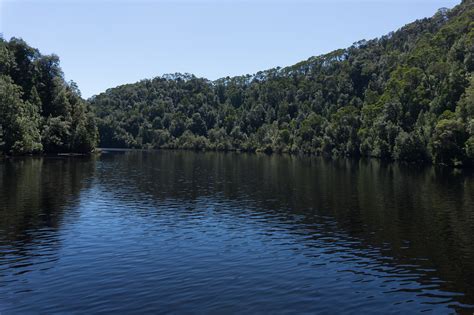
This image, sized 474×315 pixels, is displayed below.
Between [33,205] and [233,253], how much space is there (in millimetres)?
32688

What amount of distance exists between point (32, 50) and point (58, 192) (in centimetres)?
14279

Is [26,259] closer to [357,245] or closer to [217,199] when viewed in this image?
[357,245]

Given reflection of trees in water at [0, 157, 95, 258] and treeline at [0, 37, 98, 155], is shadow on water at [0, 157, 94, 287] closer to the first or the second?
reflection of trees in water at [0, 157, 95, 258]

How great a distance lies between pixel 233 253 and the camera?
36812mm

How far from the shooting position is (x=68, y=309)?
24109 millimetres

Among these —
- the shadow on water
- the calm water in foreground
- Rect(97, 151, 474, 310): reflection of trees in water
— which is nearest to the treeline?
the shadow on water

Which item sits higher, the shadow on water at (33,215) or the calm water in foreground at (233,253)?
the shadow on water at (33,215)

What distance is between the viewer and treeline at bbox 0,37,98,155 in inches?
5620

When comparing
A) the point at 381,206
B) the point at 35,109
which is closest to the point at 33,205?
the point at 381,206

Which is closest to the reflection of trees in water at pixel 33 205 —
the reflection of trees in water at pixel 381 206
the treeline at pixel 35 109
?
the reflection of trees in water at pixel 381 206

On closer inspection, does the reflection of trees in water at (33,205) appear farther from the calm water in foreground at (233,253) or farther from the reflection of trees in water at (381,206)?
the reflection of trees in water at (381,206)

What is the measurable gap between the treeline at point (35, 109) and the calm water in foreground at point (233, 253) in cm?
8208

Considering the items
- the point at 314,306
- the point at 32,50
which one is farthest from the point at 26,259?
the point at 32,50

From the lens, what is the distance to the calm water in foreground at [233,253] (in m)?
26.0
